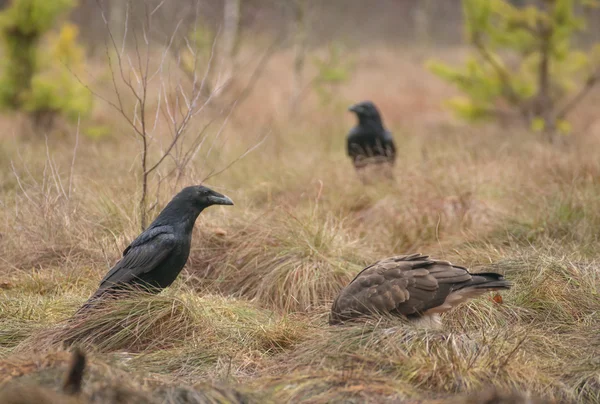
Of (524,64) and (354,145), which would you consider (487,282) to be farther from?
(524,64)

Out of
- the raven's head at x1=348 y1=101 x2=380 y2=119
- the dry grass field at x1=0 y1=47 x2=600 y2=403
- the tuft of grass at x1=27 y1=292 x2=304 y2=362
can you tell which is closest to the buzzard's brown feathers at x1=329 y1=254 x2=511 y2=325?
the dry grass field at x1=0 y1=47 x2=600 y2=403

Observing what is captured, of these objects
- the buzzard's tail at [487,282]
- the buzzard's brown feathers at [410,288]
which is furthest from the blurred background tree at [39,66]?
the buzzard's tail at [487,282]

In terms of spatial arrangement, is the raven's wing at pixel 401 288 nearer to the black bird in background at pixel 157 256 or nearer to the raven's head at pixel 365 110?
the black bird in background at pixel 157 256

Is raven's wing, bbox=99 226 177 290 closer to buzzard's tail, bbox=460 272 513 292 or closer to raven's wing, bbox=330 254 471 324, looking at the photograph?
raven's wing, bbox=330 254 471 324

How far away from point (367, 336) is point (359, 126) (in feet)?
14.4

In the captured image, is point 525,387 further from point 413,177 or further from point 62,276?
point 413,177

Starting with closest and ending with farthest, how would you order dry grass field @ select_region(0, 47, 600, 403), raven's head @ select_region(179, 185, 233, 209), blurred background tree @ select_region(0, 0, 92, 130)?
dry grass field @ select_region(0, 47, 600, 403) → raven's head @ select_region(179, 185, 233, 209) → blurred background tree @ select_region(0, 0, 92, 130)

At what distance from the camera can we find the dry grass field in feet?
11.7

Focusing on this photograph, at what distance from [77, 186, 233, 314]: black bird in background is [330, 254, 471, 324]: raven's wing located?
3.18 ft

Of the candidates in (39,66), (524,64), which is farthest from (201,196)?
(524,64)

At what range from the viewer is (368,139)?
7.97 metres

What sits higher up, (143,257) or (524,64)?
(524,64)

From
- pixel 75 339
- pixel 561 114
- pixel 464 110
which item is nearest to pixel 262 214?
pixel 75 339

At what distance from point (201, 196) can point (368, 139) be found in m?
3.50
